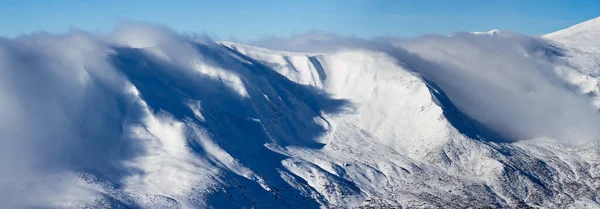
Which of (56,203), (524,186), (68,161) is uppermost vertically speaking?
(68,161)

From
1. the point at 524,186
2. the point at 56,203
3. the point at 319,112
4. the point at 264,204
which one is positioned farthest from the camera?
the point at 319,112

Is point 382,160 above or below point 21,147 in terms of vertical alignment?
below

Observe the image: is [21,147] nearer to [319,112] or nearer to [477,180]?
[319,112]

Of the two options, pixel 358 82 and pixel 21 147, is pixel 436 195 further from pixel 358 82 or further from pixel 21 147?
pixel 21 147

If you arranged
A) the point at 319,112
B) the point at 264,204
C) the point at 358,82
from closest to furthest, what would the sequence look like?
the point at 264,204
the point at 319,112
the point at 358,82

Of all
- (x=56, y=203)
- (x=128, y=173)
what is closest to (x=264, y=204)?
(x=128, y=173)

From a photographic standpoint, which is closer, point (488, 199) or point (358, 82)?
point (488, 199)
